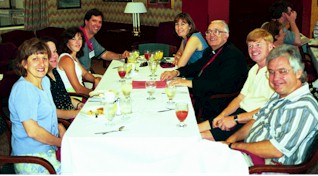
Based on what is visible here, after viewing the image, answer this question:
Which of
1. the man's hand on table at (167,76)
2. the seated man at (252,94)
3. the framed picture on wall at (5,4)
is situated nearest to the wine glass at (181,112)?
A: the seated man at (252,94)

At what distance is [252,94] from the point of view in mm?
3518

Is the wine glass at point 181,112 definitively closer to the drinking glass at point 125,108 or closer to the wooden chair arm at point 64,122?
the drinking glass at point 125,108

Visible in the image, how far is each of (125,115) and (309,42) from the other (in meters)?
4.15

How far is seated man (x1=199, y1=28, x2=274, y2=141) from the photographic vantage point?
339cm

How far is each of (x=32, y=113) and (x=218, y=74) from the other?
1.90 m

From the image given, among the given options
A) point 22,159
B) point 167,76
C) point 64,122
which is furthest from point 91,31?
point 22,159

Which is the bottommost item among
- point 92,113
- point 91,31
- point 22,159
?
point 22,159

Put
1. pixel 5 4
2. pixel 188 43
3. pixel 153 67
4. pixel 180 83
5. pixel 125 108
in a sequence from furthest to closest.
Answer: pixel 5 4, pixel 188 43, pixel 153 67, pixel 180 83, pixel 125 108

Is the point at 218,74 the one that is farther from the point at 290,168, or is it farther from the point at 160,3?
the point at 160,3

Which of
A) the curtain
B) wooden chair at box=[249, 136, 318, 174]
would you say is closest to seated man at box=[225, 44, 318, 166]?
wooden chair at box=[249, 136, 318, 174]

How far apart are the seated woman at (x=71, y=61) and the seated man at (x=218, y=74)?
31.0 inches

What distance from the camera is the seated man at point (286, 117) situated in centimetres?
247

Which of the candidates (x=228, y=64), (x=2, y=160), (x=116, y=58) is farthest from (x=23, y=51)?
(x=116, y=58)

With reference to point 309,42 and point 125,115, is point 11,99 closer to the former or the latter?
point 125,115
